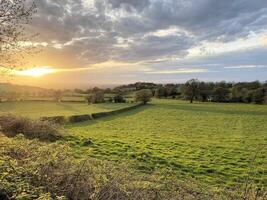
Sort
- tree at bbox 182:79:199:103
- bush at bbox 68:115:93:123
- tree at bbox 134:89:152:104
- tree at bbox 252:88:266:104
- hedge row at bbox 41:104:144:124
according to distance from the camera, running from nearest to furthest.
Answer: hedge row at bbox 41:104:144:124, bush at bbox 68:115:93:123, tree at bbox 134:89:152:104, tree at bbox 252:88:266:104, tree at bbox 182:79:199:103

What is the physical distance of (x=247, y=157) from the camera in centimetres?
2220

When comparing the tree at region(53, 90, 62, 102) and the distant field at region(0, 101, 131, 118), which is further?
the tree at region(53, 90, 62, 102)

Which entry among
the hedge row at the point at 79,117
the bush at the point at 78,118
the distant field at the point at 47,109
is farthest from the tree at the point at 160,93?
the bush at the point at 78,118

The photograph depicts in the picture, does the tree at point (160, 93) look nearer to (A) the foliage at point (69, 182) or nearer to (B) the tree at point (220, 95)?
(B) the tree at point (220, 95)

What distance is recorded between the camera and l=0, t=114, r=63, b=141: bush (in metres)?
20.9

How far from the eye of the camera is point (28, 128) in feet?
71.5

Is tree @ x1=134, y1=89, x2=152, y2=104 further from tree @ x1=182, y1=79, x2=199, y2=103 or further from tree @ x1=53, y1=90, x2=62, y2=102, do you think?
tree @ x1=53, y1=90, x2=62, y2=102

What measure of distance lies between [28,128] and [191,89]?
79.8m

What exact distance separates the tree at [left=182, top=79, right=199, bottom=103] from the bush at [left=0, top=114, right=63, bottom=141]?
75673 mm

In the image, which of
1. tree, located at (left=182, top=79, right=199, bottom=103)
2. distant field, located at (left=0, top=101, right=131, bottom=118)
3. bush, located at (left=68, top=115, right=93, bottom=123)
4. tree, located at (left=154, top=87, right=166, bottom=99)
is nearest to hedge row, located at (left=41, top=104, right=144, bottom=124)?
bush, located at (left=68, top=115, right=93, bottom=123)

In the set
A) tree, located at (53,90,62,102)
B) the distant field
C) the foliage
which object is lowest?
the distant field

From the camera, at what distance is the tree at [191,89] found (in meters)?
94.4

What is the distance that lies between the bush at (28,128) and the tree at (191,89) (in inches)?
2979

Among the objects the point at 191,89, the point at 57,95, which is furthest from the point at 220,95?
the point at 57,95
